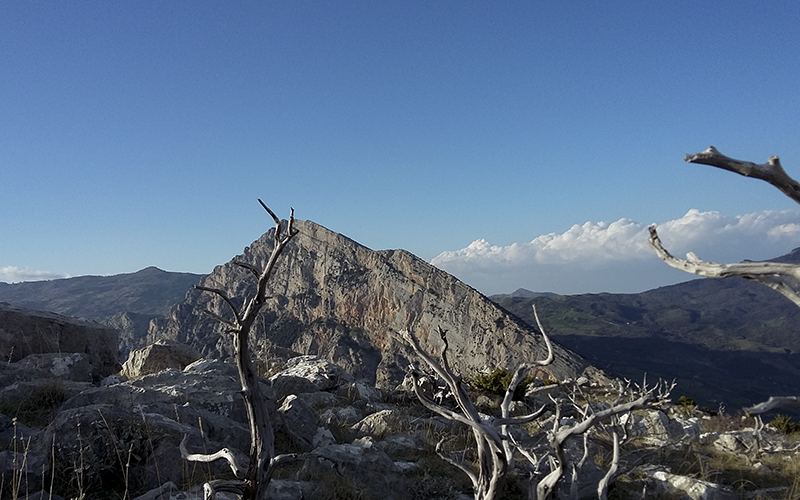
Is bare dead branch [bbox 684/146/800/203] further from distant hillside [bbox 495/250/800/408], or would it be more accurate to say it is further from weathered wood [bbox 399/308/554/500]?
distant hillside [bbox 495/250/800/408]

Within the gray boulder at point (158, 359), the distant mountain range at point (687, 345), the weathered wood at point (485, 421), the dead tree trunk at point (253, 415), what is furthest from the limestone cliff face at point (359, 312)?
the dead tree trunk at point (253, 415)

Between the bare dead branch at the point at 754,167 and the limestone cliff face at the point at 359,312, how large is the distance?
75.4m

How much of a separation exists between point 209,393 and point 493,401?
6950 mm

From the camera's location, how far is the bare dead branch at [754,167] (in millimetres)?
1852

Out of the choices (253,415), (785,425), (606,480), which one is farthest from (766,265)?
(785,425)

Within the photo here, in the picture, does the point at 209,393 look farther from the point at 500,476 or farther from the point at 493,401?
the point at 493,401

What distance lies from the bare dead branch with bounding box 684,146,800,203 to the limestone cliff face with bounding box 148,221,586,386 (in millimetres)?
75426

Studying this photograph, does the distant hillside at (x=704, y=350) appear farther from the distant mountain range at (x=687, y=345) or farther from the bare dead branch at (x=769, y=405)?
the bare dead branch at (x=769, y=405)

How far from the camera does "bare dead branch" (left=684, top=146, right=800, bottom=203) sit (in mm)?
1852

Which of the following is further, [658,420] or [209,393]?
[658,420]

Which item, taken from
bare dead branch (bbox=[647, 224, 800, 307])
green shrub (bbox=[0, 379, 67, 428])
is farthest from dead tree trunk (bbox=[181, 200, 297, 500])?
green shrub (bbox=[0, 379, 67, 428])

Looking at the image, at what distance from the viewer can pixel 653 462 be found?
8.01 m

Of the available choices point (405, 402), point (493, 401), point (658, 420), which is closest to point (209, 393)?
point (405, 402)

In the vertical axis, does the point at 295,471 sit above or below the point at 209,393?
below
